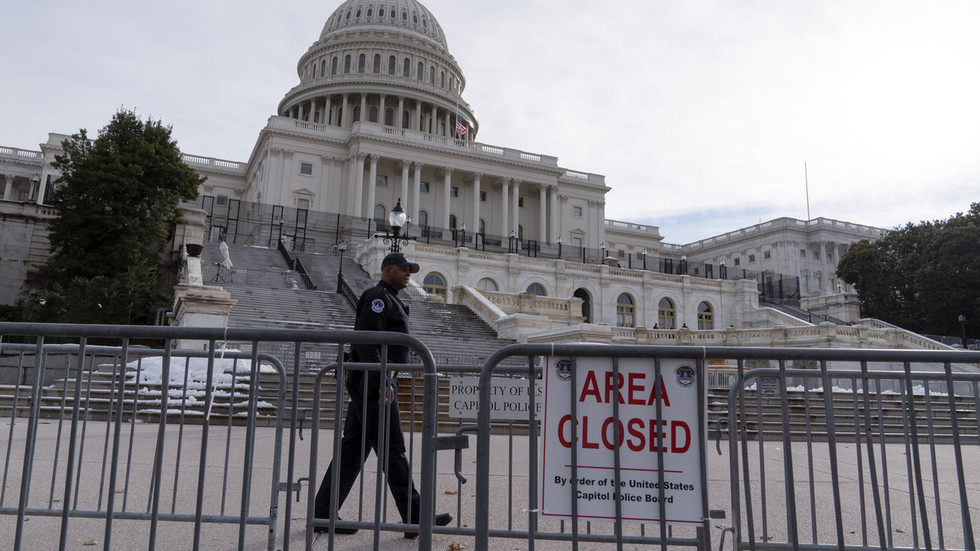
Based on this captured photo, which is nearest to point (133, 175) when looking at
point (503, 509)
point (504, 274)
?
point (504, 274)

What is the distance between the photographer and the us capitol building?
37.8 metres

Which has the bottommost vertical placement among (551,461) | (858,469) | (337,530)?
(337,530)

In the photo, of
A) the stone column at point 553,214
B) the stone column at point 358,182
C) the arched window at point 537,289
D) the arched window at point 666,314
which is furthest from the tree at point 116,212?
the stone column at point 553,214

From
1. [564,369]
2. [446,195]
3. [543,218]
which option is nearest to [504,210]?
[543,218]

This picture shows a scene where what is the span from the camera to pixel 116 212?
31.5 m

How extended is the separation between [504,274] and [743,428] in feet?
127

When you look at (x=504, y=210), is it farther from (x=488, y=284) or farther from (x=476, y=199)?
(x=488, y=284)

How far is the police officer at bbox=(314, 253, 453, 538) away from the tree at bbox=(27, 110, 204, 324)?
2450 centimetres

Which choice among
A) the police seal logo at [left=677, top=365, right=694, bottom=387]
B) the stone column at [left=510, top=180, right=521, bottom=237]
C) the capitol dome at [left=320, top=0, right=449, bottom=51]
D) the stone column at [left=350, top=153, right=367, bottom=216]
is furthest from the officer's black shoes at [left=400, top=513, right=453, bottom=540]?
the capitol dome at [left=320, top=0, right=449, bottom=51]

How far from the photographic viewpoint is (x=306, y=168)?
6606 centimetres

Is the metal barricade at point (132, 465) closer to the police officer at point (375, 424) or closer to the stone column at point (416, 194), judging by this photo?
the police officer at point (375, 424)

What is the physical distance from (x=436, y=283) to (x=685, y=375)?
37118 mm

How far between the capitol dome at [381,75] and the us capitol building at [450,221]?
0.70ft

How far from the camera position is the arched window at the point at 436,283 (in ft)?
132
